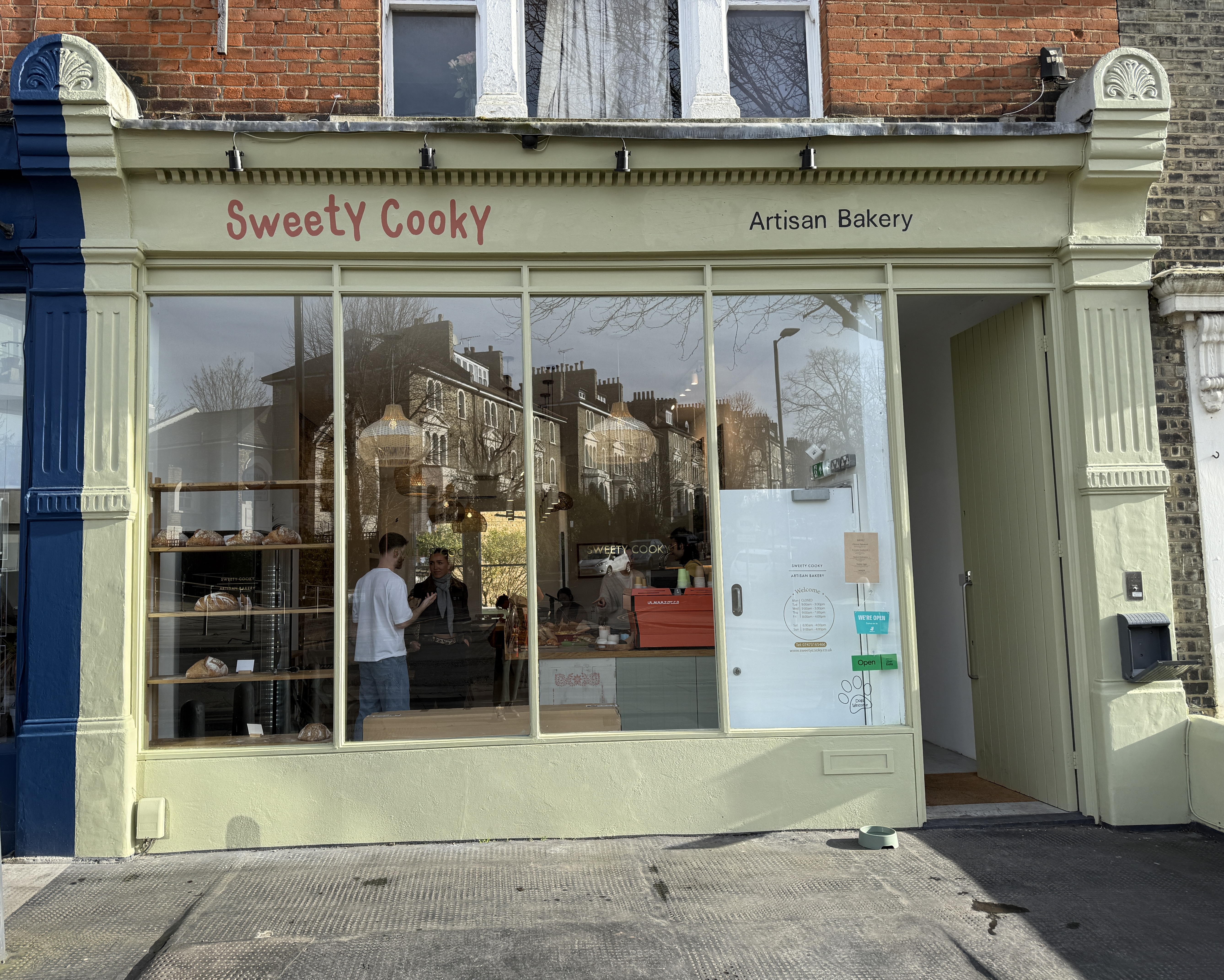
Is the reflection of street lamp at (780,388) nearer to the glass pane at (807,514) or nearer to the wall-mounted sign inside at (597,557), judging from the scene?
the glass pane at (807,514)

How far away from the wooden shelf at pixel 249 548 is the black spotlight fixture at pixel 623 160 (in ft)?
10.9

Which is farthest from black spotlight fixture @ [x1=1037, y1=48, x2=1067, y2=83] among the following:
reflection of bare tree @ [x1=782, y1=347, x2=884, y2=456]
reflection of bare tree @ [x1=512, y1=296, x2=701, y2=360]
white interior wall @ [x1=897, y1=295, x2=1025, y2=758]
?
reflection of bare tree @ [x1=512, y1=296, x2=701, y2=360]

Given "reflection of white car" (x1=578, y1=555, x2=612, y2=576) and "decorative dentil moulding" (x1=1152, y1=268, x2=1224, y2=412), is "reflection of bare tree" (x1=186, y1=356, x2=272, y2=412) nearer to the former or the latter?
"reflection of white car" (x1=578, y1=555, x2=612, y2=576)

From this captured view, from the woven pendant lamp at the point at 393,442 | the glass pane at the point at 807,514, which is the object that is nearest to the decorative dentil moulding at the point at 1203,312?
the glass pane at the point at 807,514

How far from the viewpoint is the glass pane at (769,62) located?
7.09 metres

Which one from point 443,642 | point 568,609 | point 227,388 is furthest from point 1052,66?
point 227,388

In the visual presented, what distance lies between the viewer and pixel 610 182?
21.4 ft

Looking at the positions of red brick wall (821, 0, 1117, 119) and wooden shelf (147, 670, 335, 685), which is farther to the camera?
red brick wall (821, 0, 1117, 119)

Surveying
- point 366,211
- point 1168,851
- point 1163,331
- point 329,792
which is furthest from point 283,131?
point 1168,851

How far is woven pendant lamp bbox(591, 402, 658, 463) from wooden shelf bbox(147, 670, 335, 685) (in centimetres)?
263

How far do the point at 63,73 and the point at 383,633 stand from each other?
14.1 ft

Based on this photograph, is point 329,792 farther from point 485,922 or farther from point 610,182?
point 610,182

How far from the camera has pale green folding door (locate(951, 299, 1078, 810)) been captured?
22.2 ft

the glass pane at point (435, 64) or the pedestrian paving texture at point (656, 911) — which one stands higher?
the glass pane at point (435, 64)
